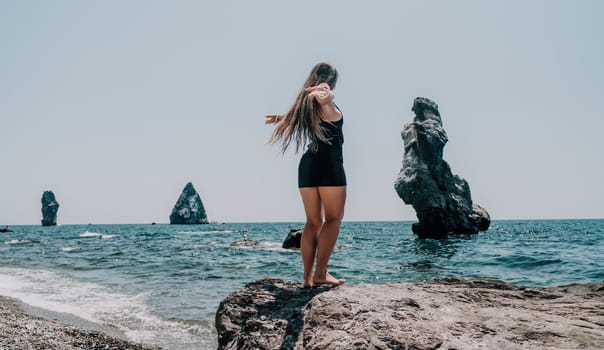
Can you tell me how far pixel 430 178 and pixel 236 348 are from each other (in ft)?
132

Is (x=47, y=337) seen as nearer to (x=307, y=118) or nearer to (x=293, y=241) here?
(x=307, y=118)

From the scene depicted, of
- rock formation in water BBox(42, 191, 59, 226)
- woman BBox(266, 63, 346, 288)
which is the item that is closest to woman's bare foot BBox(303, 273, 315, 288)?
woman BBox(266, 63, 346, 288)

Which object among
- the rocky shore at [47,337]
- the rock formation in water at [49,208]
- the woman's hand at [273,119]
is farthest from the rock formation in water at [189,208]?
the woman's hand at [273,119]

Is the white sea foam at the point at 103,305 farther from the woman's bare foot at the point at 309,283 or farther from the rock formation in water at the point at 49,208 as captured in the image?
the rock formation in water at the point at 49,208

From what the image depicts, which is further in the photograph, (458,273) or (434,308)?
(458,273)

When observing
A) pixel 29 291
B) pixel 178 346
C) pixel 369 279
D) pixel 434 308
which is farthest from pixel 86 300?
pixel 434 308

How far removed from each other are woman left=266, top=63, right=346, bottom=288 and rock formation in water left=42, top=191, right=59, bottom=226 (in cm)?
14572

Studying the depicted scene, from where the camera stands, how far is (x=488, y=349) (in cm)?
292

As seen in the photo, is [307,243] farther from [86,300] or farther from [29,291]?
[29,291]

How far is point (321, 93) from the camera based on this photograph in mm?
4332

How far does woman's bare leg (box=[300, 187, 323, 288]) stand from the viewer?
4516 mm

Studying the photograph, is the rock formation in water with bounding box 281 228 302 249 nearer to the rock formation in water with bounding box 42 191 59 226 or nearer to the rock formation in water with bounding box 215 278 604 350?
the rock formation in water with bounding box 215 278 604 350

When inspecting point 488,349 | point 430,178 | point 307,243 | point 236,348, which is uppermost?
point 430,178

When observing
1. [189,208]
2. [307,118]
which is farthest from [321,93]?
[189,208]
